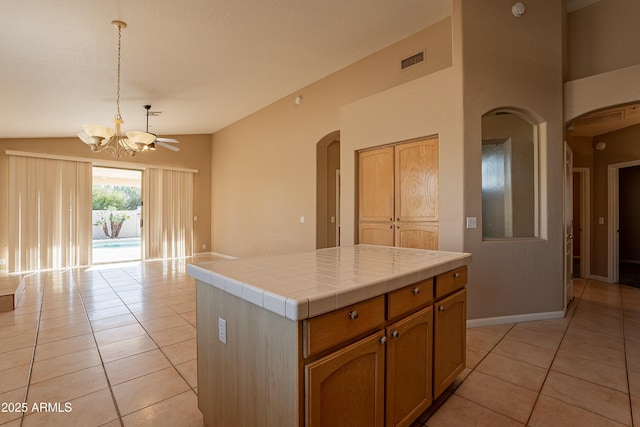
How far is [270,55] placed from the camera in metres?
4.18

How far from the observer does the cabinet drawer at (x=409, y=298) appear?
1419 millimetres

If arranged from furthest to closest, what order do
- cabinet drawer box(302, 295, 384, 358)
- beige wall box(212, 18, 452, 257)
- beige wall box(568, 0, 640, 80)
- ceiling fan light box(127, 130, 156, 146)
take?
beige wall box(212, 18, 452, 257) → ceiling fan light box(127, 130, 156, 146) → beige wall box(568, 0, 640, 80) → cabinet drawer box(302, 295, 384, 358)

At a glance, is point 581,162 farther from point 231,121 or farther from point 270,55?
point 231,121

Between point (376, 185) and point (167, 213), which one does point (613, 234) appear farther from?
point (167, 213)

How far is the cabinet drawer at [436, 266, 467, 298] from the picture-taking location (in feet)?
5.83

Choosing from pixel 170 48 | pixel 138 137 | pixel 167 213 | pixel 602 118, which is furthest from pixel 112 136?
pixel 602 118

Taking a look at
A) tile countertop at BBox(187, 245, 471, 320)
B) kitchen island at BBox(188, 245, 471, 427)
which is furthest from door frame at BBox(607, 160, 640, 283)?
kitchen island at BBox(188, 245, 471, 427)

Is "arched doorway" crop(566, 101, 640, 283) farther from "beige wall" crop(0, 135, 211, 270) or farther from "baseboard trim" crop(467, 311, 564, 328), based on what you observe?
"beige wall" crop(0, 135, 211, 270)

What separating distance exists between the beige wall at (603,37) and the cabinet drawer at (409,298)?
3.73 meters

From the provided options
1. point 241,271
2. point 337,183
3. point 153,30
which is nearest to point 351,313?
point 241,271

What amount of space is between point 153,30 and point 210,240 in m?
6.11

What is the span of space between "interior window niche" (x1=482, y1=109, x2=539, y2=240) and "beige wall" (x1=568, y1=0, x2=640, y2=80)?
3.28ft

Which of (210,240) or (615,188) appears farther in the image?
(210,240)

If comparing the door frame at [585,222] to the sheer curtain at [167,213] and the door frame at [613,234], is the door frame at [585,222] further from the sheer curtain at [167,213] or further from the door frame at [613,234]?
the sheer curtain at [167,213]
